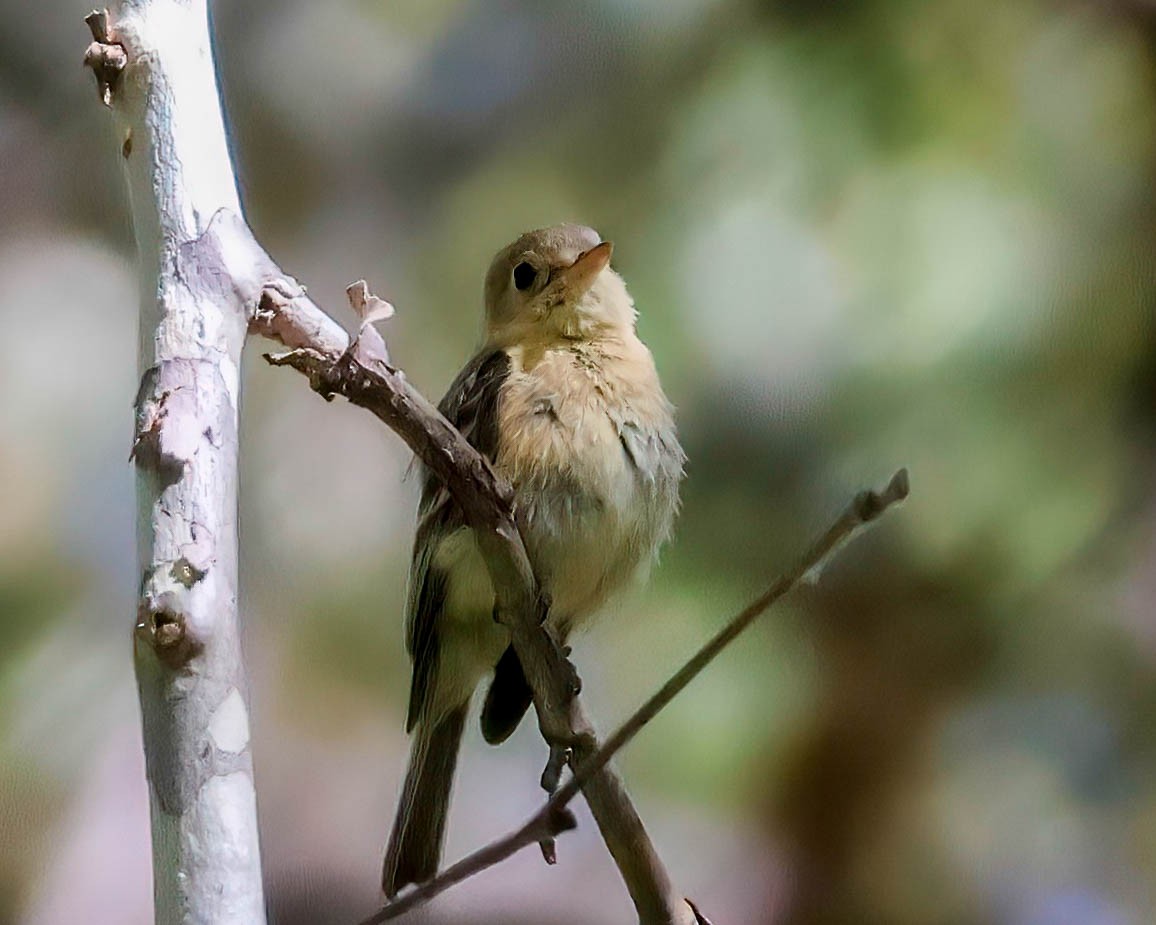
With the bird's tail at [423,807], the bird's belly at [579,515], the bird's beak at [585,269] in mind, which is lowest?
the bird's tail at [423,807]

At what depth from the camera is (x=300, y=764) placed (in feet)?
4.40

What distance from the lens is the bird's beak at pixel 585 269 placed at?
4.53ft

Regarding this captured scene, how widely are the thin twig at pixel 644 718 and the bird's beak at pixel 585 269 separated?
395 millimetres

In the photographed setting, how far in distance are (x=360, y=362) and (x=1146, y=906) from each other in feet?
3.07

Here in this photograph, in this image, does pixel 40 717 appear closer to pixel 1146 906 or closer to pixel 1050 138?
pixel 1146 906

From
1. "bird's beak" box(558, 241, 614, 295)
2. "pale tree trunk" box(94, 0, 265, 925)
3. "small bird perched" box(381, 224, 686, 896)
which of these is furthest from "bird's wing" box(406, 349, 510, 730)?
"pale tree trunk" box(94, 0, 265, 925)

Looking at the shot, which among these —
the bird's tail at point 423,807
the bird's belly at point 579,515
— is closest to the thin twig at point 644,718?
the bird's tail at point 423,807

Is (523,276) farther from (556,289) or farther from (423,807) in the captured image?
(423,807)

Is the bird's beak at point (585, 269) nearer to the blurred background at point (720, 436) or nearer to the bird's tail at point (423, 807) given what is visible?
the blurred background at point (720, 436)

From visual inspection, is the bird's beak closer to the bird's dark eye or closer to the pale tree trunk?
the bird's dark eye

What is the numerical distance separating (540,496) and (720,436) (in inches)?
10.3

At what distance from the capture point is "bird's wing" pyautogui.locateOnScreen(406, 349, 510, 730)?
1.28 metres

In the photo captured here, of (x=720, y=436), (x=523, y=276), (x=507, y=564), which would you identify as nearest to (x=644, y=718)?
(x=507, y=564)

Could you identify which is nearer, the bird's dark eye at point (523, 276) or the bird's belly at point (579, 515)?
the bird's belly at point (579, 515)
